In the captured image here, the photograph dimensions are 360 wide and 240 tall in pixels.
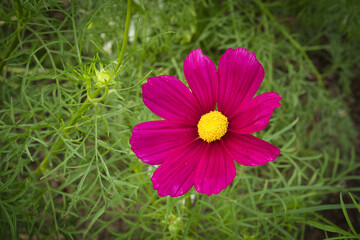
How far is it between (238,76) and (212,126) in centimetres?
12

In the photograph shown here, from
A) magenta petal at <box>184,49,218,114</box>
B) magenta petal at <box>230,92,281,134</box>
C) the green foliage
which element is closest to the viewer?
magenta petal at <box>230,92,281,134</box>

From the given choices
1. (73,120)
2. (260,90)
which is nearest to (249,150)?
(73,120)

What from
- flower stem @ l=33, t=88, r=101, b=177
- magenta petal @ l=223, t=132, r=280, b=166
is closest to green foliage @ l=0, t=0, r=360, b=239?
flower stem @ l=33, t=88, r=101, b=177

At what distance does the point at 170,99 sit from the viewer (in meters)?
0.71

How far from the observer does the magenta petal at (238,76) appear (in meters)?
0.67

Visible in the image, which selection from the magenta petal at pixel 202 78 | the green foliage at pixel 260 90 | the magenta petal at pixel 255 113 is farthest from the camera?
the green foliage at pixel 260 90

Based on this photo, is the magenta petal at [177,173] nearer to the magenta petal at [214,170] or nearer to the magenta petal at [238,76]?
the magenta petal at [214,170]

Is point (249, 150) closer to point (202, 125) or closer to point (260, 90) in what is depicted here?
point (202, 125)

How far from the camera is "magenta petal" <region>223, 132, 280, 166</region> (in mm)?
605

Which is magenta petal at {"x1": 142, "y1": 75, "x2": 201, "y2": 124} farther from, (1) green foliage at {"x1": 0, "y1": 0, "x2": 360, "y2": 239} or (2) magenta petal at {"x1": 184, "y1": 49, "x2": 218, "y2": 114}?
(1) green foliage at {"x1": 0, "y1": 0, "x2": 360, "y2": 239}

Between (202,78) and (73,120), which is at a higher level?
(202,78)

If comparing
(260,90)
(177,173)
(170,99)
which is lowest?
(260,90)

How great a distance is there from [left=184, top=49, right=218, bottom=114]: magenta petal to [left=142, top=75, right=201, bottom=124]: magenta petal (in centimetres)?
2

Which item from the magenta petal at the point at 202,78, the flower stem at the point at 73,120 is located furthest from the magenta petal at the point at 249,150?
the flower stem at the point at 73,120
